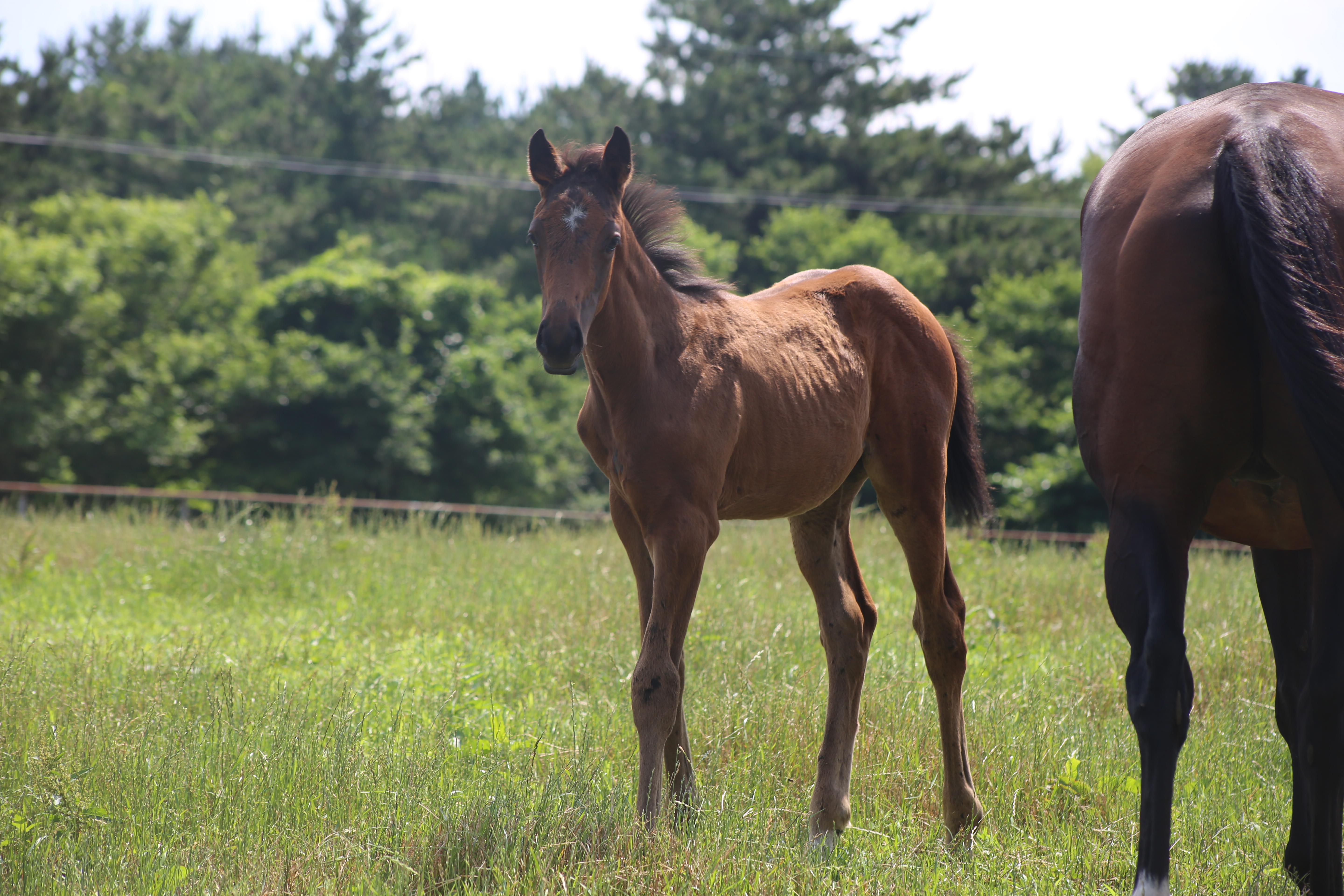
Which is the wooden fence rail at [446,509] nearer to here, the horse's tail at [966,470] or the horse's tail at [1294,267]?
the horse's tail at [966,470]

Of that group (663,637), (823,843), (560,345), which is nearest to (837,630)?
(823,843)

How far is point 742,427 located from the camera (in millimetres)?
3627

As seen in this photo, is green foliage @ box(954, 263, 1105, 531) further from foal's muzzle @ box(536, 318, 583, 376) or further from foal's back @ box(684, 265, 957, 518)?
foal's muzzle @ box(536, 318, 583, 376)

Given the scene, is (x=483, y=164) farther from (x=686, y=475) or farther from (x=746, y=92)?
(x=686, y=475)

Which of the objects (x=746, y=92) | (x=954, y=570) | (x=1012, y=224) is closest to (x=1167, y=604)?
(x=954, y=570)

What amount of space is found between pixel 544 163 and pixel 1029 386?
18359mm

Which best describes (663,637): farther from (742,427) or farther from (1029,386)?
(1029,386)

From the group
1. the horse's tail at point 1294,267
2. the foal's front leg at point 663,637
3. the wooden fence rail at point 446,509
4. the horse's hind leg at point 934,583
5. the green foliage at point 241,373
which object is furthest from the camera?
the green foliage at point 241,373

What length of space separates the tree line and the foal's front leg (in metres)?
14.3

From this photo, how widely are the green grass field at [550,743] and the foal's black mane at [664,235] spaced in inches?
75.1

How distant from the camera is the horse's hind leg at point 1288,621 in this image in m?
2.98

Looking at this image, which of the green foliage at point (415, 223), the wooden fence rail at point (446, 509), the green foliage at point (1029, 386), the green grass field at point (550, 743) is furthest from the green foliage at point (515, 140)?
the green grass field at point (550, 743)

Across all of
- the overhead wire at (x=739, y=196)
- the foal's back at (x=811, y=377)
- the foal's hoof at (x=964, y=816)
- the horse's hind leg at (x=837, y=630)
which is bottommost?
the foal's hoof at (x=964, y=816)

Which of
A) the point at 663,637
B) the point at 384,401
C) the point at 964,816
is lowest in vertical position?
the point at 384,401
